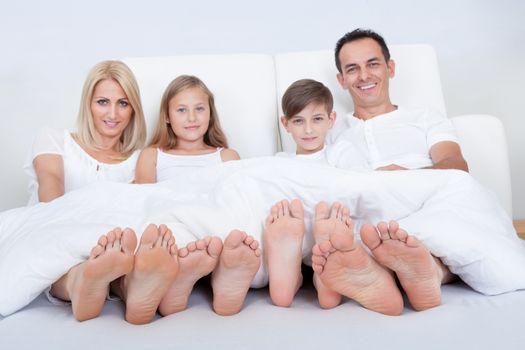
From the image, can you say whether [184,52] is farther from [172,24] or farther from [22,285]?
[22,285]

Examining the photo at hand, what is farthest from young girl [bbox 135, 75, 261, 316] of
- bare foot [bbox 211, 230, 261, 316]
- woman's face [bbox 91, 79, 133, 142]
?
bare foot [bbox 211, 230, 261, 316]

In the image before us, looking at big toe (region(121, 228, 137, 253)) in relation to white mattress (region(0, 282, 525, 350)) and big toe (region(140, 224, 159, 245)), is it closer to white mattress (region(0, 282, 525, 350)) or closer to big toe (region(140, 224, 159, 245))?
big toe (region(140, 224, 159, 245))

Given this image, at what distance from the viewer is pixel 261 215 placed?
3.40 ft

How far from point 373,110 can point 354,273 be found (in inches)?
42.5

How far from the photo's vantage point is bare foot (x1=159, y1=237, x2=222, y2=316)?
2.97ft

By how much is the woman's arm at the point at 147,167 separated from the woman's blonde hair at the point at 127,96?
71 mm

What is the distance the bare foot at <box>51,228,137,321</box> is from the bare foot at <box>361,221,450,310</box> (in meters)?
0.38

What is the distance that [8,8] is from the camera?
237cm

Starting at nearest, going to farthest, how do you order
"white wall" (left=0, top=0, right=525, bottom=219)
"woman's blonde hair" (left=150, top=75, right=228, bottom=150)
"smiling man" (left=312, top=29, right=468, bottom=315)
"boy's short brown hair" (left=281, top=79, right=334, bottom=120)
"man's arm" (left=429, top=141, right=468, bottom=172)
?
"smiling man" (left=312, top=29, right=468, bottom=315) → "man's arm" (left=429, top=141, right=468, bottom=172) → "boy's short brown hair" (left=281, top=79, right=334, bottom=120) → "woman's blonde hair" (left=150, top=75, right=228, bottom=150) → "white wall" (left=0, top=0, right=525, bottom=219)

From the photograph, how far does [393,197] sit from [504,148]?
2.42 ft

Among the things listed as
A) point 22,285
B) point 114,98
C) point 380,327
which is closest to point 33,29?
point 114,98

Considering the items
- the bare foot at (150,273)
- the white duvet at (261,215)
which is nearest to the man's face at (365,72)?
the white duvet at (261,215)

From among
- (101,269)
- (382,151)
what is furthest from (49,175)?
(382,151)

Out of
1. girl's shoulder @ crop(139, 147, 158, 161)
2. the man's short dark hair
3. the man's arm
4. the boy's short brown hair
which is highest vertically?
the man's short dark hair
